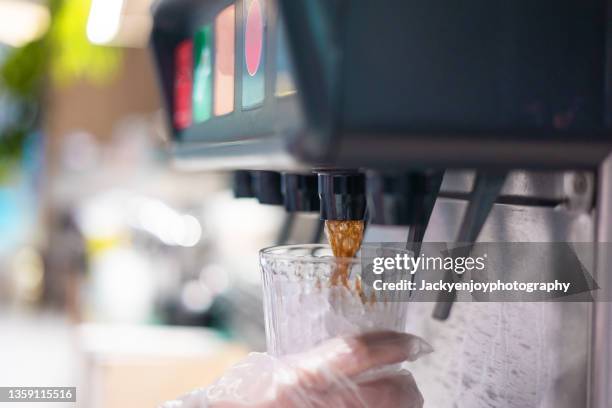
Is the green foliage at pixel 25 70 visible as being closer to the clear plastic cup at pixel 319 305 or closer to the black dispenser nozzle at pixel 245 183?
the black dispenser nozzle at pixel 245 183

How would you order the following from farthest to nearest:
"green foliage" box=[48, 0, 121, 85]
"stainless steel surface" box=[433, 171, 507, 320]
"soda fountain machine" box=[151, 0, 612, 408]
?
"green foliage" box=[48, 0, 121, 85] < "stainless steel surface" box=[433, 171, 507, 320] < "soda fountain machine" box=[151, 0, 612, 408]

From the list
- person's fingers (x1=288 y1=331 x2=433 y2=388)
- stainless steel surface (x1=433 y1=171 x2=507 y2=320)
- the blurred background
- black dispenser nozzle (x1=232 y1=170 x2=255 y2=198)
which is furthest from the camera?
the blurred background

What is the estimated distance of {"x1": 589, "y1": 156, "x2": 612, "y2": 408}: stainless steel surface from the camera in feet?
2.01

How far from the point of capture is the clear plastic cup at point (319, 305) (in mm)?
645

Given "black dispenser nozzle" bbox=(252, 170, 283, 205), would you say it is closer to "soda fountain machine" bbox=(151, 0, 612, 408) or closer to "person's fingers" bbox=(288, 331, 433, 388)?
"soda fountain machine" bbox=(151, 0, 612, 408)

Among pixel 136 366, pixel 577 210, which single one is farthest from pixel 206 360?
pixel 577 210

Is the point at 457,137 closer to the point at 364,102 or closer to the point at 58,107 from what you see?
the point at 364,102

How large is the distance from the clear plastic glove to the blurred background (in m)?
0.43

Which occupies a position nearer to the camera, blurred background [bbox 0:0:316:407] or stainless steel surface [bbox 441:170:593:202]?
stainless steel surface [bbox 441:170:593:202]

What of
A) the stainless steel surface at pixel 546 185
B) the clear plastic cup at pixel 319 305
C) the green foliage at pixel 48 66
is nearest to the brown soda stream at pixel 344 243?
the clear plastic cup at pixel 319 305

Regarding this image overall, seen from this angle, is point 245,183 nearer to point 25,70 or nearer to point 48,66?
point 48,66

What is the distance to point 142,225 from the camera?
10.1 ft

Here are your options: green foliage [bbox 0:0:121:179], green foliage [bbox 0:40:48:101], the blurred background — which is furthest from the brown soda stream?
green foliage [bbox 0:40:48:101]

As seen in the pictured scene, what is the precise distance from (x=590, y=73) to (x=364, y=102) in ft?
0.57
